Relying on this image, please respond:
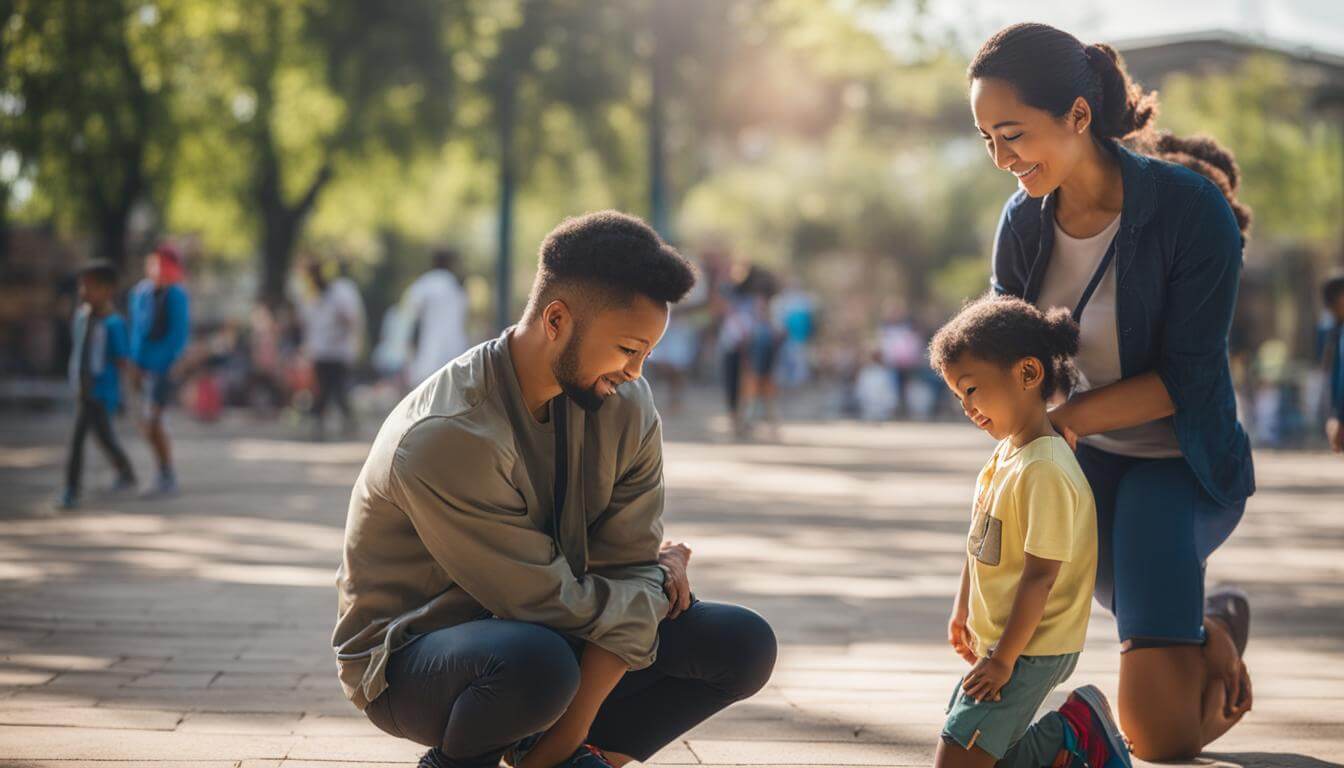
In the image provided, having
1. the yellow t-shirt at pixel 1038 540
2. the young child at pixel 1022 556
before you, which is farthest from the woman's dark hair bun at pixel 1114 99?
the yellow t-shirt at pixel 1038 540

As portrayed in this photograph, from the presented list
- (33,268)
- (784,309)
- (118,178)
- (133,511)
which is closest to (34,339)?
(33,268)

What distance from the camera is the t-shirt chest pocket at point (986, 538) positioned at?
3.51 meters

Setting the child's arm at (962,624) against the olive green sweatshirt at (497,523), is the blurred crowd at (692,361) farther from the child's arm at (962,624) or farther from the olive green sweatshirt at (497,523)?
the olive green sweatshirt at (497,523)

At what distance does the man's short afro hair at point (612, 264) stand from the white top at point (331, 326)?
12.4 meters

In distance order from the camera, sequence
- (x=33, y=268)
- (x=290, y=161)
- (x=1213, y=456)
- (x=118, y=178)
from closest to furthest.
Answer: (x=1213, y=456) → (x=118, y=178) → (x=290, y=161) → (x=33, y=268)

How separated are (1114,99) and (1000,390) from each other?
35.1 inches

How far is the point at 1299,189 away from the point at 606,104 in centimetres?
1136

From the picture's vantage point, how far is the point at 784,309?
22.8m

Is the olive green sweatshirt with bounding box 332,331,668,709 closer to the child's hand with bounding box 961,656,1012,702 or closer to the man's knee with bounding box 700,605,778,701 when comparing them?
the man's knee with bounding box 700,605,778,701

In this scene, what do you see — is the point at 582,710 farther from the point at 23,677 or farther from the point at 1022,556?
the point at 23,677

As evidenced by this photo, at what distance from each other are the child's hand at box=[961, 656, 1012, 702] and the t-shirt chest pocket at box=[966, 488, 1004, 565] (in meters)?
0.23

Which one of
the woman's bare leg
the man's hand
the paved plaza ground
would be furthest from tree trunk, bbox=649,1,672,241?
the man's hand

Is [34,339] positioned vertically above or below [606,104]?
below

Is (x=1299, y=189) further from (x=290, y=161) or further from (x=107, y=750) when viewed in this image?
(x=107, y=750)
